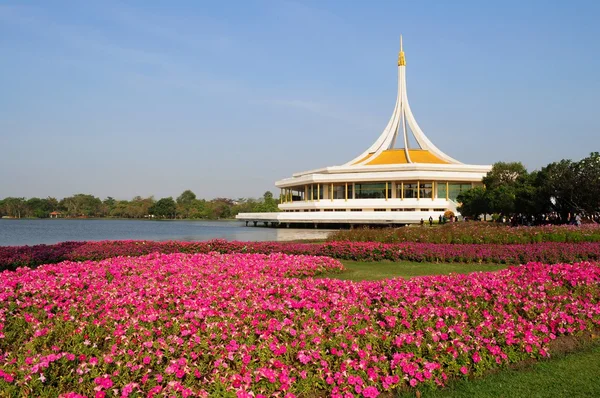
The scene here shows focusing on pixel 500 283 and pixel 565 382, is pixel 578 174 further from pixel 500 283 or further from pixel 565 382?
pixel 565 382

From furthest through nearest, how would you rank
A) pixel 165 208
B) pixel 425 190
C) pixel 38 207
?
pixel 38 207, pixel 165 208, pixel 425 190

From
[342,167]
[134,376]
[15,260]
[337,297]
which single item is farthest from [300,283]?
[342,167]

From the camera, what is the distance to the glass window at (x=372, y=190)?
133 ft

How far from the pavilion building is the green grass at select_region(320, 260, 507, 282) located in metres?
20.8

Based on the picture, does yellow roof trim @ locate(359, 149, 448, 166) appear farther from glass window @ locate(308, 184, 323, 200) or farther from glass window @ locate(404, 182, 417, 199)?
glass window @ locate(308, 184, 323, 200)

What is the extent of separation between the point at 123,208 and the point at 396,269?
73.5 meters

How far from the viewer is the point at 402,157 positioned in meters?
43.9

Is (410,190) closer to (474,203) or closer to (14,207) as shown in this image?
(474,203)

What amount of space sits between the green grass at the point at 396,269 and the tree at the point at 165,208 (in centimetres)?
6341

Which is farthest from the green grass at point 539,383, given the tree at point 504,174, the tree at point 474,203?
the tree at point 504,174

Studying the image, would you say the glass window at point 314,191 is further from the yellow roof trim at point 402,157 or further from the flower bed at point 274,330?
the flower bed at point 274,330

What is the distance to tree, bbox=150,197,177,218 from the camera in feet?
235

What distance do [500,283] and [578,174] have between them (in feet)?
54.9

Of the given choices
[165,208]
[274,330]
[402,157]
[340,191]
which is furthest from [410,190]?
[165,208]
